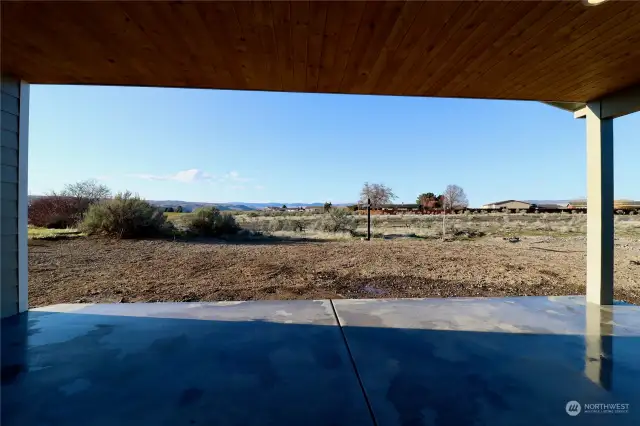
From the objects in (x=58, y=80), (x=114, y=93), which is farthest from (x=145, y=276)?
(x=58, y=80)

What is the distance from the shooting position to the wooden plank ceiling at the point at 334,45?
1.37m

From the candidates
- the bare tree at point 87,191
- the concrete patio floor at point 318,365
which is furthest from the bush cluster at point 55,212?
the concrete patio floor at point 318,365

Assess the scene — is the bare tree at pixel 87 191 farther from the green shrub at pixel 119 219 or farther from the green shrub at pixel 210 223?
the green shrub at pixel 210 223

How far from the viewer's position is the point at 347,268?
17.5 feet

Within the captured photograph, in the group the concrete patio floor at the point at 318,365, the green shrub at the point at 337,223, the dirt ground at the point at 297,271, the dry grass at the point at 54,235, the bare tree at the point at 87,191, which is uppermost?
the bare tree at the point at 87,191

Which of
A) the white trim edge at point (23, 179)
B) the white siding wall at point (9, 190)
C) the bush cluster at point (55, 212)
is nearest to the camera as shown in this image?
the white siding wall at point (9, 190)

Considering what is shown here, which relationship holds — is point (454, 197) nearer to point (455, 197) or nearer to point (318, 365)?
point (455, 197)

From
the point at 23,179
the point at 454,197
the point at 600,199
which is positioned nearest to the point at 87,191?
the point at 23,179

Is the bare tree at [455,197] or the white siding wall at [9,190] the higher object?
the bare tree at [455,197]

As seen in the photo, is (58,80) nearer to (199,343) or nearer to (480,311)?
(199,343)

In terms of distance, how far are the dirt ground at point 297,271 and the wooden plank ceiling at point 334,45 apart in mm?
2568

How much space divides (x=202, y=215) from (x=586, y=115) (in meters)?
9.29

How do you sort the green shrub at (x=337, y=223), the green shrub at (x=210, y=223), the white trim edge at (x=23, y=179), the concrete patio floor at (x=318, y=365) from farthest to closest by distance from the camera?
the green shrub at (x=337, y=223) → the green shrub at (x=210, y=223) → the white trim edge at (x=23, y=179) → the concrete patio floor at (x=318, y=365)

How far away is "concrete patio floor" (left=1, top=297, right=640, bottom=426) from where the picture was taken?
1186 millimetres
